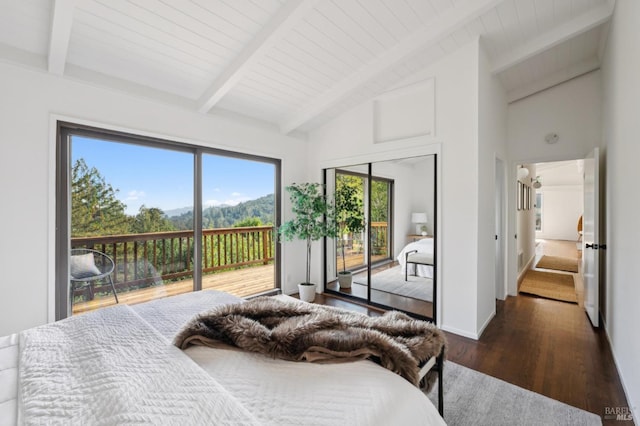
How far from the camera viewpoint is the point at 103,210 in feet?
8.73

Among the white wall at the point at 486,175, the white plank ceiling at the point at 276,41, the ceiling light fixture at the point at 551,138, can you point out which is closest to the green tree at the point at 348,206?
the white plank ceiling at the point at 276,41

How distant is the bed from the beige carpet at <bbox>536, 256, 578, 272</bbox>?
656 centimetres

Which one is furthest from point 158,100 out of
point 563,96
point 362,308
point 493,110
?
point 563,96

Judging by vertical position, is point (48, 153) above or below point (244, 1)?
below

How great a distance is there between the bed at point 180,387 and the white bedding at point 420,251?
2.40 m

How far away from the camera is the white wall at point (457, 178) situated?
2861mm

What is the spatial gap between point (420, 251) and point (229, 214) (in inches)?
94.8

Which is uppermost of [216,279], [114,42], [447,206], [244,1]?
[244,1]

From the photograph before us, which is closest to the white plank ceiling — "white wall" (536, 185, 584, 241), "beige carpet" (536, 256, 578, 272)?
"beige carpet" (536, 256, 578, 272)

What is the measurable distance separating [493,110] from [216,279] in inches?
156

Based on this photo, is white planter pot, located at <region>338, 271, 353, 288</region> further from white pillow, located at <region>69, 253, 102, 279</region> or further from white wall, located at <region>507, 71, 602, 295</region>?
white pillow, located at <region>69, 253, 102, 279</region>

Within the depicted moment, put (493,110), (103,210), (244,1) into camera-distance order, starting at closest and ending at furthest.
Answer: (244,1)
(103,210)
(493,110)

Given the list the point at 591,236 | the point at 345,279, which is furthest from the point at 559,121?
the point at 345,279

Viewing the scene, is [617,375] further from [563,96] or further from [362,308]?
[563,96]
